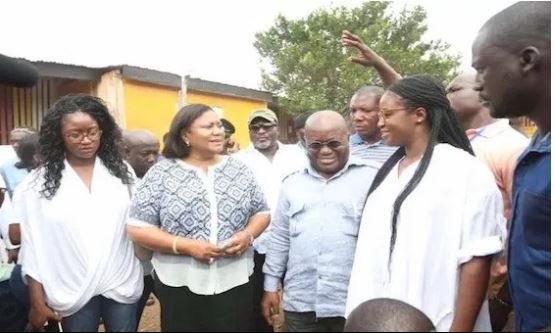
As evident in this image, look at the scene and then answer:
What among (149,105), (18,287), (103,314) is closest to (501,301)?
(103,314)

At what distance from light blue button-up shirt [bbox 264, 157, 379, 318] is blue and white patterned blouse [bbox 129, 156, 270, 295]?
0.20 meters

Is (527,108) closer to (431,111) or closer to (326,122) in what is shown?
(431,111)

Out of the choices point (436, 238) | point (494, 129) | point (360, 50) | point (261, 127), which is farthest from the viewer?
point (261, 127)

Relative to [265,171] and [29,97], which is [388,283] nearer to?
[265,171]

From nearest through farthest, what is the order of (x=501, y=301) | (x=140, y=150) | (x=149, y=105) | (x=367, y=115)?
(x=501, y=301) → (x=367, y=115) → (x=140, y=150) → (x=149, y=105)

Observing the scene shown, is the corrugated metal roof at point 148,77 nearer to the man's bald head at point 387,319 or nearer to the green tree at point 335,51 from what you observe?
the green tree at point 335,51

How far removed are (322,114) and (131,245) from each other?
3.07 feet

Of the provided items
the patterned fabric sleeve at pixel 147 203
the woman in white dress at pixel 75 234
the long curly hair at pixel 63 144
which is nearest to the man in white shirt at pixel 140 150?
the long curly hair at pixel 63 144

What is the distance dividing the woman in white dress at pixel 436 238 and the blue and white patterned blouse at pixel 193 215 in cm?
74

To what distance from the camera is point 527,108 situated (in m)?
1.18

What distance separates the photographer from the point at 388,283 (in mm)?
1611

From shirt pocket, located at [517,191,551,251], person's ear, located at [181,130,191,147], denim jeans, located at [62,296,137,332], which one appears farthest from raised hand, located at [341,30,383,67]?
shirt pocket, located at [517,191,551,251]

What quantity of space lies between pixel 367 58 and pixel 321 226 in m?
0.98

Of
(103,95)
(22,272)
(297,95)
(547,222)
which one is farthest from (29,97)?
(547,222)
